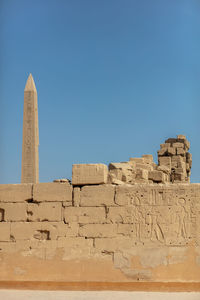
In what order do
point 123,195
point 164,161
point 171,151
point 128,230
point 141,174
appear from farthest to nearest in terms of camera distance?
point 171,151, point 164,161, point 141,174, point 123,195, point 128,230

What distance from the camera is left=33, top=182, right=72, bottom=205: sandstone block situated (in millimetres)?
8547

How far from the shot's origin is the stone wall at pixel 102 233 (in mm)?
8086

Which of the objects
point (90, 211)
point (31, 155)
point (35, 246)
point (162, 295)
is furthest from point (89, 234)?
point (31, 155)

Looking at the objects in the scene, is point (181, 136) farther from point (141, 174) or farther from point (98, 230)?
point (98, 230)

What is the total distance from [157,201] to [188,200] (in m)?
0.51

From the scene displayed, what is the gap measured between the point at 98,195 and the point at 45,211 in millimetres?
970

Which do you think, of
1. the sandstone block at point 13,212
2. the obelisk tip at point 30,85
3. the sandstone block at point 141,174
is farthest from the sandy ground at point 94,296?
Result: the obelisk tip at point 30,85

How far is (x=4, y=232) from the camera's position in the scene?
28.4 feet

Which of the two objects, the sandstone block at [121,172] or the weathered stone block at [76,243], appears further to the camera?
the sandstone block at [121,172]

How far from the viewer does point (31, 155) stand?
19562 mm

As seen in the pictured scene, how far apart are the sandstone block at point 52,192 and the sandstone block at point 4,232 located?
682 mm

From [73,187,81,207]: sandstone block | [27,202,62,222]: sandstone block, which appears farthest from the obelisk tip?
[73,187,81,207]: sandstone block

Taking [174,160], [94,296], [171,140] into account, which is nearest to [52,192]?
[94,296]

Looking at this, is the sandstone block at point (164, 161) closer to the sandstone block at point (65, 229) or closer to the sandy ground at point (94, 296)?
the sandstone block at point (65, 229)
